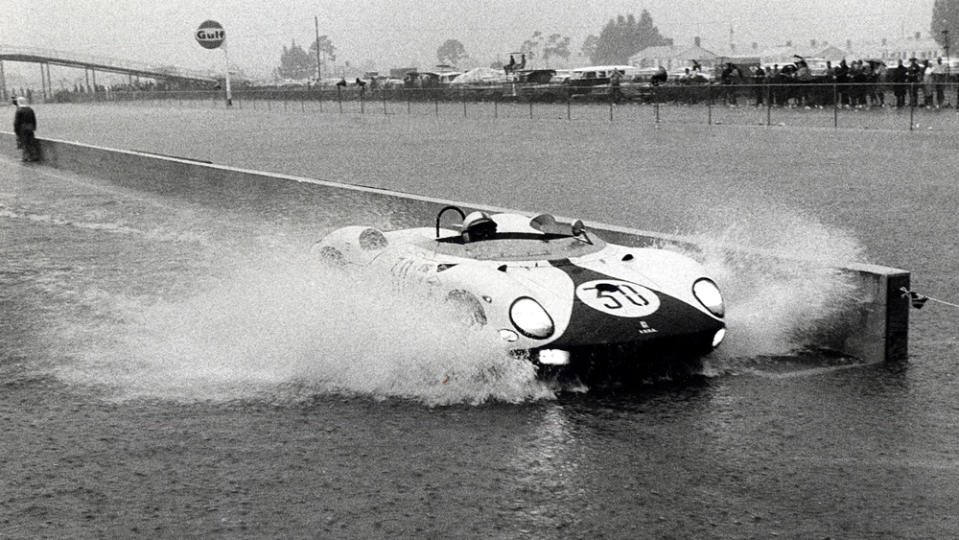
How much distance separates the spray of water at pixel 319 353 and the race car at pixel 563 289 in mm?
142

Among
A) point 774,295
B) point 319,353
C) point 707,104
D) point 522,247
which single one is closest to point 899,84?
point 707,104

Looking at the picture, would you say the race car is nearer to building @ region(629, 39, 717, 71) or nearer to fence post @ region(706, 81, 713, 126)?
fence post @ region(706, 81, 713, 126)

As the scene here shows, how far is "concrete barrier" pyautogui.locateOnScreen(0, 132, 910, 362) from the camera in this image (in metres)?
7.75

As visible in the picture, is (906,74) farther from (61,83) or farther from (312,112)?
(61,83)

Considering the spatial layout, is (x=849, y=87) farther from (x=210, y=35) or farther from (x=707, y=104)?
(x=210, y=35)

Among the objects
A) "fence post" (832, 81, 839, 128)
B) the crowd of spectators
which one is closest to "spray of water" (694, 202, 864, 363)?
the crowd of spectators

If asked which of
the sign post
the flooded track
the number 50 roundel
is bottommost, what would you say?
the flooded track

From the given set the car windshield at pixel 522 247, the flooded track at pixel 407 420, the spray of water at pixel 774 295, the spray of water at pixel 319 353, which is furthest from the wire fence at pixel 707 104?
the spray of water at pixel 319 353

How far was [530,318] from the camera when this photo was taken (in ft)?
22.3

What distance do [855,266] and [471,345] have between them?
9.33 feet

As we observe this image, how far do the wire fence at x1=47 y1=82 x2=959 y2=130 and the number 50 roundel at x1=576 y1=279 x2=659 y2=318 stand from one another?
21.7 metres

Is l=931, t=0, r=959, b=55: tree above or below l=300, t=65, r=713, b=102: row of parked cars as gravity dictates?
above

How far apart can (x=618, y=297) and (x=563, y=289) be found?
322 millimetres

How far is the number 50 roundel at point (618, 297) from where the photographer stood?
6.91 meters
